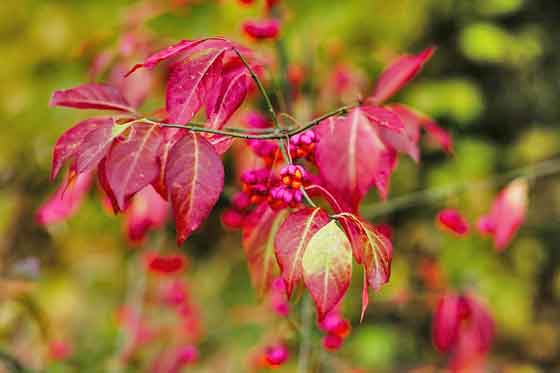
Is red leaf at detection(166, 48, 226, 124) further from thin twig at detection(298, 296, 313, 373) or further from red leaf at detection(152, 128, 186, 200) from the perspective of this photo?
thin twig at detection(298, 296, 313, 373)

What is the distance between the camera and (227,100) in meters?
0.70

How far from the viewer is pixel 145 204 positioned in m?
1.16

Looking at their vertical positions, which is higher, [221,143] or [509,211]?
[221,143]

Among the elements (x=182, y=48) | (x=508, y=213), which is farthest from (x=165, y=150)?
(x=508, y=213)

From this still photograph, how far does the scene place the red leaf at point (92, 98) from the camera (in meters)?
0.71

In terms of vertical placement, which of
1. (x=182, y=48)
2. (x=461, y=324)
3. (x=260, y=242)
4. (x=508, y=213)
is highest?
(x=182, y=48)

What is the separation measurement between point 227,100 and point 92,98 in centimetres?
18

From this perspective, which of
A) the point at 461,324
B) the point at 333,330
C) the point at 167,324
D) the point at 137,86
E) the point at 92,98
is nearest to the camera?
the point at 92,98

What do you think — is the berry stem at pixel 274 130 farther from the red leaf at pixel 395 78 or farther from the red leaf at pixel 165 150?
the red leaf at pixel 395 78

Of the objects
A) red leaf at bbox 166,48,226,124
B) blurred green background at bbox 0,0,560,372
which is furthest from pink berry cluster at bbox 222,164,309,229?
blurred green background at bbox 0,0,560,372

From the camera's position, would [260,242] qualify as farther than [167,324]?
No

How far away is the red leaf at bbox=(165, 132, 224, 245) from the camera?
625 mm

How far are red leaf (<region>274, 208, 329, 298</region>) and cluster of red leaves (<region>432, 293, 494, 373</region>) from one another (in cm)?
85

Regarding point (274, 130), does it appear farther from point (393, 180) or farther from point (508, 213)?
point (393, 180)
